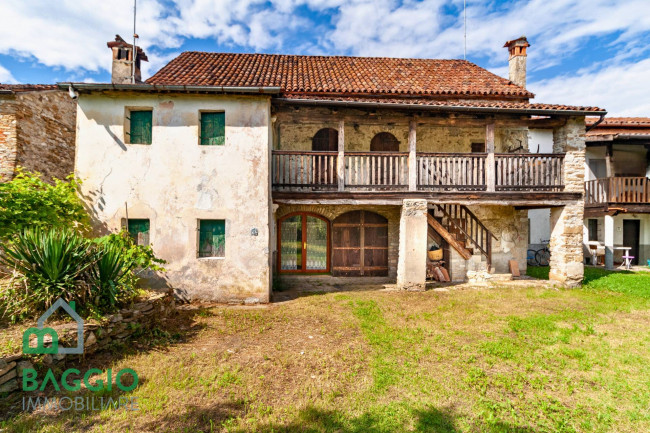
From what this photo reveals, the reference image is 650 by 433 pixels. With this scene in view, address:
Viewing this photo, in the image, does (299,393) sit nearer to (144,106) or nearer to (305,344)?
(305,344)

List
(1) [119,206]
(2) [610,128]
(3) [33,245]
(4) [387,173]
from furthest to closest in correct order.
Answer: (2) [610,128]
(4) [387,173]
(1) [119,206]
(3) [33,245]

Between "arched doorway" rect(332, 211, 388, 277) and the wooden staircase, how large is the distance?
6.20 ft

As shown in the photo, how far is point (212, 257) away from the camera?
23.8 feet

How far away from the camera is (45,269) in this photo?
174 inches

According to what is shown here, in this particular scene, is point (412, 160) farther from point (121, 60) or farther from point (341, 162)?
point (121, 60)

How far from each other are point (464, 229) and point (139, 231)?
1009 centimetres

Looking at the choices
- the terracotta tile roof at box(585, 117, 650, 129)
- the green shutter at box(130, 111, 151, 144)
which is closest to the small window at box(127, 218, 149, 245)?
the green shutter at box(130, 111, 151, 144)

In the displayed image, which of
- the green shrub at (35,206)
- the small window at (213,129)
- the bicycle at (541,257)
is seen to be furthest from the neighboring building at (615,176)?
the green shrub at (35,206)

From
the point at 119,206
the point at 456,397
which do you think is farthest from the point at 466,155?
the point at 119,206

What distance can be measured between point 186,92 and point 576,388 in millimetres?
9388

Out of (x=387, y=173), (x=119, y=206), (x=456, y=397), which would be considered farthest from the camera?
(x=387, y=173)

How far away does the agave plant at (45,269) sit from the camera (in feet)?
14.3

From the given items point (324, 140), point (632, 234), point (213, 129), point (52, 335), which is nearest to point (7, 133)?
point (213, 129)

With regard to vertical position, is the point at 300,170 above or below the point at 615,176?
below
